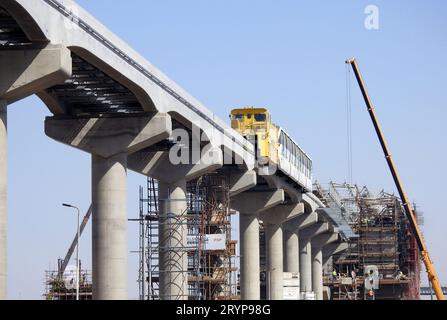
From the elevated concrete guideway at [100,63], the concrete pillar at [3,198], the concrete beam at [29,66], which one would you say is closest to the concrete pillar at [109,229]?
the elevated concrete guideway at [100,63]

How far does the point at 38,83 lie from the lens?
41.6 m

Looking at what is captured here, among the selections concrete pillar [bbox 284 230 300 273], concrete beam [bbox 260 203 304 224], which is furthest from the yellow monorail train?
concrete pillar [bbox 284 230 300 273]

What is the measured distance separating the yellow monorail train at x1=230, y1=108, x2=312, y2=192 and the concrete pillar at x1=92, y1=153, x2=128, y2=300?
26.4 m

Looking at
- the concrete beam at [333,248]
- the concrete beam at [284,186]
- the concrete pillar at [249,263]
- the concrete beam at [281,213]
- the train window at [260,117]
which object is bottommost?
the concrete pillar at [249,263]

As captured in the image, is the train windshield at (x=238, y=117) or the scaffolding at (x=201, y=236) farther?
the train windshield at (x=238, y=117)

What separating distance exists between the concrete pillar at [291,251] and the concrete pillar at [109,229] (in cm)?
5973

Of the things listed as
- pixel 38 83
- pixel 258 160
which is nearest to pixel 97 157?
pixel 38 83

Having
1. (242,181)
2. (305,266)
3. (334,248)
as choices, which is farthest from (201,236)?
(334,248)

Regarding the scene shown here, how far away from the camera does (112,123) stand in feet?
191

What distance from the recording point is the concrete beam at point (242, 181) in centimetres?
8262

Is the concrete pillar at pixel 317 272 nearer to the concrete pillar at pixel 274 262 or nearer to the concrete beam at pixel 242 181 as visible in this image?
the concrete pillar at pixel 274 262

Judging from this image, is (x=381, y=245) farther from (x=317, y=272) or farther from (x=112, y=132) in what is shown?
(x=112, y=132)

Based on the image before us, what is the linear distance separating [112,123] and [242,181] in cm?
2567

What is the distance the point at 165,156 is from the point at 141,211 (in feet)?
16.6
